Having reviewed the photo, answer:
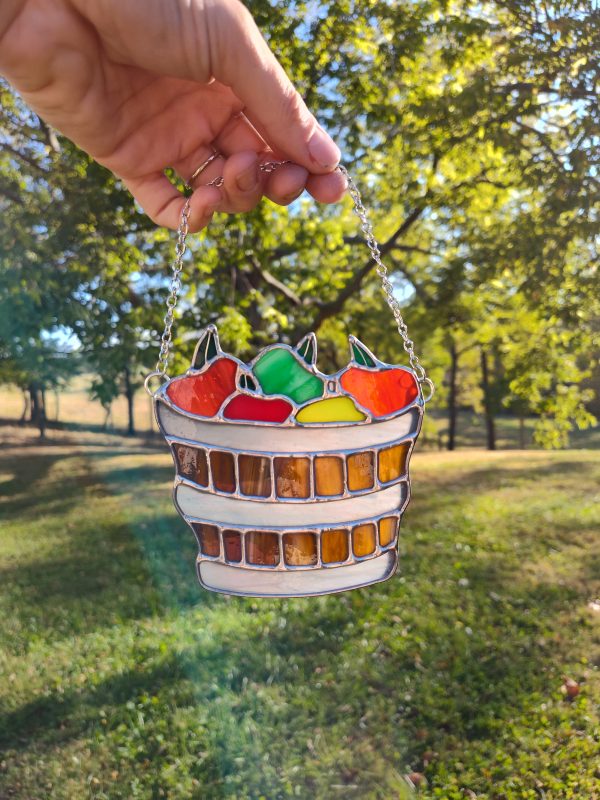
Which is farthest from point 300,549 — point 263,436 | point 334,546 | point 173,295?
point 173,295

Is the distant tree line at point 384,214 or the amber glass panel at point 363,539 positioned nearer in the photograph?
the amber glass panel at point 363,539

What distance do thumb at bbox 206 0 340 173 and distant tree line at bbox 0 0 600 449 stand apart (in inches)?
132

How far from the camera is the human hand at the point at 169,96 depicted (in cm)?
154

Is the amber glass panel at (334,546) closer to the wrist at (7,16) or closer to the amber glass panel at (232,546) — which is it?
the amber glass panel at (232,546)

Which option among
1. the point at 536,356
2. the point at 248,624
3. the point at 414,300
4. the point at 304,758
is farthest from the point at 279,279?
the point at 304,758

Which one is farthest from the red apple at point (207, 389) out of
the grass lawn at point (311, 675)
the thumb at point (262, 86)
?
the grass lawn at point (311, 675)

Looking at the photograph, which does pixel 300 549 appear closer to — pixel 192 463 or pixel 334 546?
pixel 334 546

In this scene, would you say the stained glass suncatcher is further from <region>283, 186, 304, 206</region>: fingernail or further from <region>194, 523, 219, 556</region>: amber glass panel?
<region>283, 186, 304, 206</region>: fingernail

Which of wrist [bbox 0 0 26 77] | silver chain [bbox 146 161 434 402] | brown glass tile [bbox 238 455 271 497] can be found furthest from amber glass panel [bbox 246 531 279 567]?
wrist [bbox 0 0 26 77]

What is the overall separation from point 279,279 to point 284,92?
21.4ft

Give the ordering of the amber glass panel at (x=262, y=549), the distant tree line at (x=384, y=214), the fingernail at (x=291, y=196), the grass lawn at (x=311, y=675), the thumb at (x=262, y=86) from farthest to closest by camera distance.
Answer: the distant tree line at (x=384, y=214) < the grass lawn at (x=311, y=675) < the fingernail at (x=291, y=196) < the amber glass panel at (x=262, y=549) < the thumb at (x=262, y=86)

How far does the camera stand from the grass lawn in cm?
374

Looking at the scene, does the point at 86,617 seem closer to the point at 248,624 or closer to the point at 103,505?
the point at 248,624

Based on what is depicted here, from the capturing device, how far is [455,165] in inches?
257
